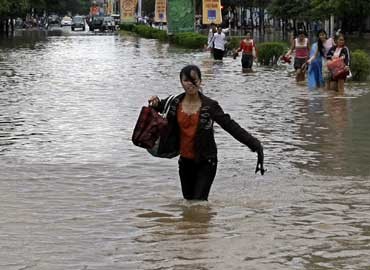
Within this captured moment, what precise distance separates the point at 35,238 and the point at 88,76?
1880 cm

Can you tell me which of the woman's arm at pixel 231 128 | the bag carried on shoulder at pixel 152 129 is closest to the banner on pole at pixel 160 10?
the bag carried on shoulder at pixel 152 129

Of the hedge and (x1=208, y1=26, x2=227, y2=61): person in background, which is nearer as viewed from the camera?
(x1=208, y1=26, x2=227, y2=61): person in background

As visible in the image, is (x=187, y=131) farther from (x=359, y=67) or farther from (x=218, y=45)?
(x=218, y=45)

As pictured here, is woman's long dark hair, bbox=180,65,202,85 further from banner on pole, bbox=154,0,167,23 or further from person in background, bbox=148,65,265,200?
banner on pole, bbox=154,0,167,23

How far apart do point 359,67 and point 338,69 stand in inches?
149

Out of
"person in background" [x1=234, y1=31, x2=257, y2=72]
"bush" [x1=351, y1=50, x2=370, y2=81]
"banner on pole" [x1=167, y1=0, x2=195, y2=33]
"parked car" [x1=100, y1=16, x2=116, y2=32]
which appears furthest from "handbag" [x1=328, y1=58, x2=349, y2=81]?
"parked car" [x1=100, y1=16, x2=116, y2=32]

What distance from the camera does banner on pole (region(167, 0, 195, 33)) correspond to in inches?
1987

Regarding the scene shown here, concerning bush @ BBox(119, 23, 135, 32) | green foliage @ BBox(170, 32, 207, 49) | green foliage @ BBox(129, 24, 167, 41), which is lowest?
green foliage @ BBox(170, 32, 207, 49)

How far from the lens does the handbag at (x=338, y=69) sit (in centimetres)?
2000

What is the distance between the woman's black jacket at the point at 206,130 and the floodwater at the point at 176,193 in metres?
0.69

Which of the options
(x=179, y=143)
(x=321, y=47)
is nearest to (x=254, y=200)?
(x=179, y=143)

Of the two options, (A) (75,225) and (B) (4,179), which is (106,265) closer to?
(A) (75,225)

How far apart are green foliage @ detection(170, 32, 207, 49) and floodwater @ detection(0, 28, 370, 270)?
25.9m

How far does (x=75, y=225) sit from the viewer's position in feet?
26.9
